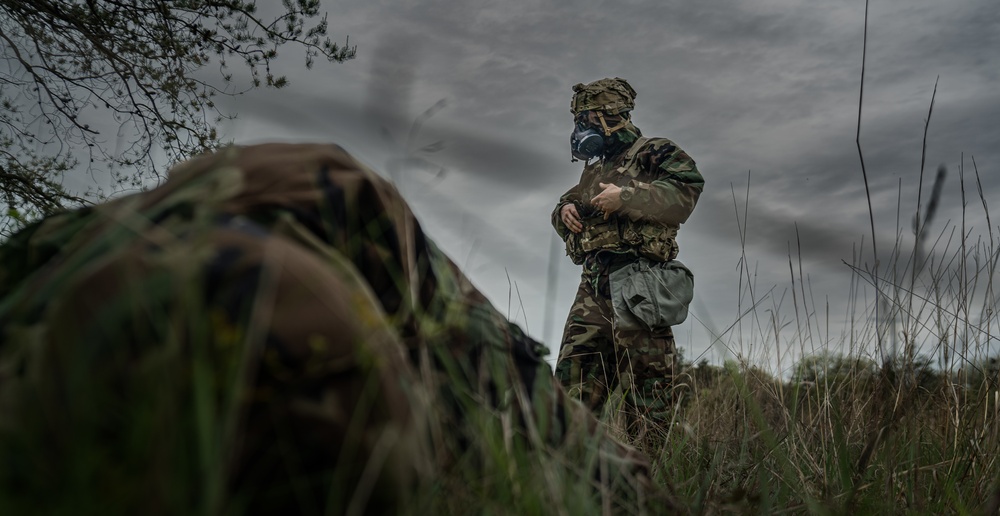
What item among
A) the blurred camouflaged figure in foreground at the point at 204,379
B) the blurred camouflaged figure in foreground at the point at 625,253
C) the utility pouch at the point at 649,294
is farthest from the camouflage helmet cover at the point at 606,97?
the blurred camouflaged figure in foreground at the point at 204,379

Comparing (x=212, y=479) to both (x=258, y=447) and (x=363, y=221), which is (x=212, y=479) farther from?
(x=363, y=221)

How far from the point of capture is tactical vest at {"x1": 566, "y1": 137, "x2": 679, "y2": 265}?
12.8ft

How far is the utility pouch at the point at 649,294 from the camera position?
375 cm

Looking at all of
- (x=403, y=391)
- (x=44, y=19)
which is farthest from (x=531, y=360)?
(x=44, y=19)

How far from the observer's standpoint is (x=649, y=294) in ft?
12.4

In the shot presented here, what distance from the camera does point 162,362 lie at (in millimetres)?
606

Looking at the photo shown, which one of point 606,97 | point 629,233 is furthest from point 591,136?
point 629,233

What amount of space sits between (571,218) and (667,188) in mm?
580

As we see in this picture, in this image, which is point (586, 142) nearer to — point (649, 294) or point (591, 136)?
point (591, 136)

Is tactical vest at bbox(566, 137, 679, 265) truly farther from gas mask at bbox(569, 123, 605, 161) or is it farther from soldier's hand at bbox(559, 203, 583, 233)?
gas mask at bbox(569, 123, 605, 161)

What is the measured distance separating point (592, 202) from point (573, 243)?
1.37 ft

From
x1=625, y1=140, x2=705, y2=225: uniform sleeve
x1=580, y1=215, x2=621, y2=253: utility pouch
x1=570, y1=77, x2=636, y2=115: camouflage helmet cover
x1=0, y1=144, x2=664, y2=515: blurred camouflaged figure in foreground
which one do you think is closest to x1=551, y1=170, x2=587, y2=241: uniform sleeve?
x1=580, y1=215, x2=621, y2=253: utility pouch

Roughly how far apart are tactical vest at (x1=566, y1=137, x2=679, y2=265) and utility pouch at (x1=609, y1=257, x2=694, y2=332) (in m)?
0.08

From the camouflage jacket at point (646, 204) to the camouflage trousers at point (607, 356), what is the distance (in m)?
0.22
